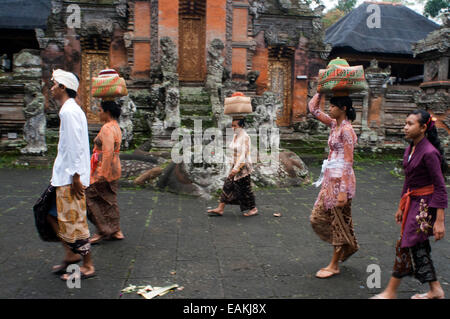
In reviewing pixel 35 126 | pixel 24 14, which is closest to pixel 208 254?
pixel 35 126

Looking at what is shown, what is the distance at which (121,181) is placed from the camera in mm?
7328

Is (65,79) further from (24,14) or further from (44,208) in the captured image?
(24,14)

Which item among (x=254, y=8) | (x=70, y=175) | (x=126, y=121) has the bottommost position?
(x=70, y=175)

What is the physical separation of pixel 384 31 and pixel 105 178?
1933 cm

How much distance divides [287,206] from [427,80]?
6347 millimetres

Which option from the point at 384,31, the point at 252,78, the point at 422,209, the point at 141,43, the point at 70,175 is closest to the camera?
the point at 422,209

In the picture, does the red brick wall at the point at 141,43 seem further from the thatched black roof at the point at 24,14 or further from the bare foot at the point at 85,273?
the bare foot at the point at 85,273

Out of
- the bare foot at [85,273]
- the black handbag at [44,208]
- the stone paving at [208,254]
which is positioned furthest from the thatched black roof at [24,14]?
the bare foot at [85,273]

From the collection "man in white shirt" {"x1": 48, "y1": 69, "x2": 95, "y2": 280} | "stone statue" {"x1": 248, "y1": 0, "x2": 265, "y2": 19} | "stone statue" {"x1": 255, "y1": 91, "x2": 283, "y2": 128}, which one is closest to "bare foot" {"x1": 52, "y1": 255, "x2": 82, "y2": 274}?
"man in white shirt" {"x1": 48, "y1": 69, "x2": 95, "y2": 280}

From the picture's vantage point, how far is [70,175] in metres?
3.18

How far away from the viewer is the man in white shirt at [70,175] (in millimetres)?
3145
